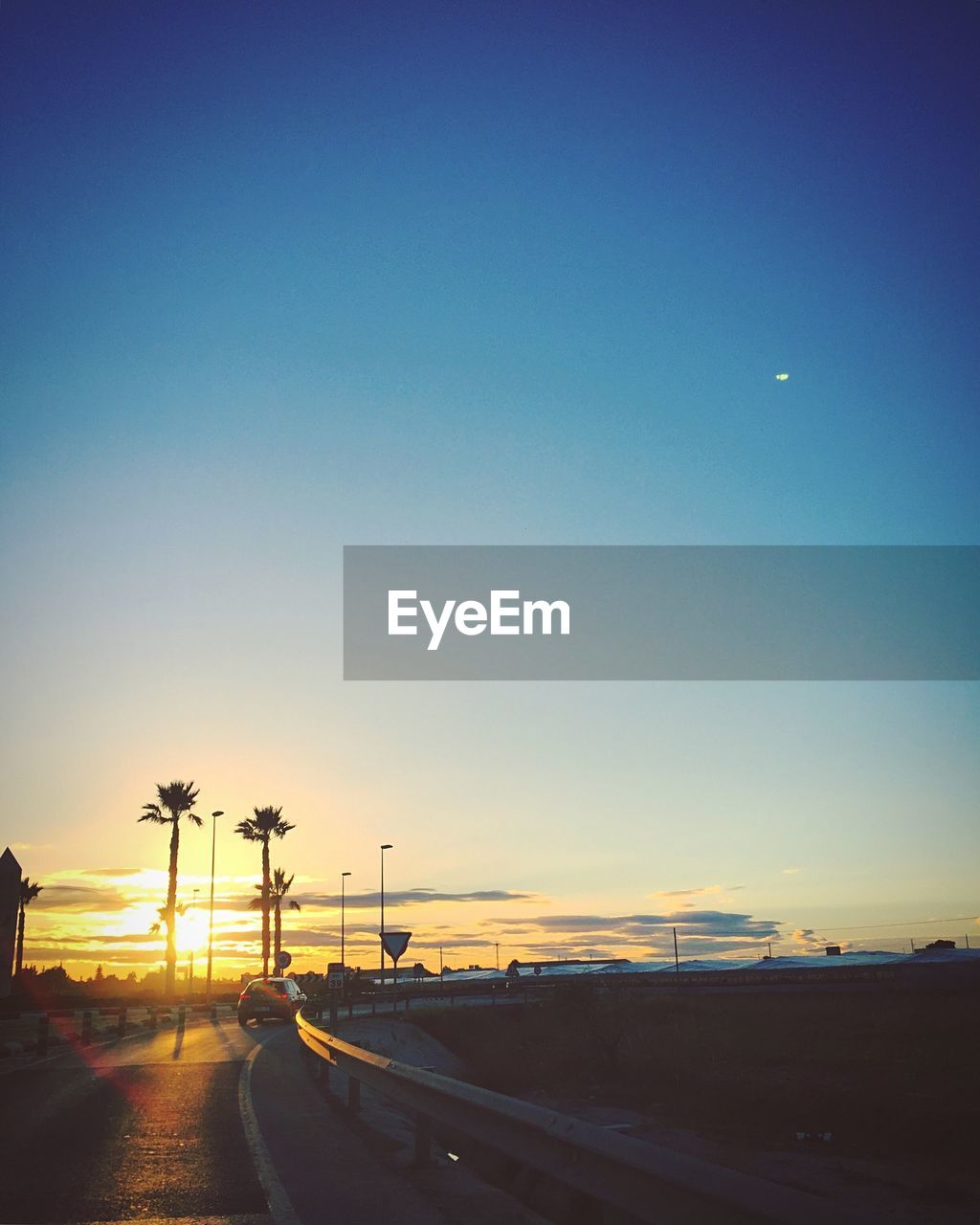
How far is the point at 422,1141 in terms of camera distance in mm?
8953

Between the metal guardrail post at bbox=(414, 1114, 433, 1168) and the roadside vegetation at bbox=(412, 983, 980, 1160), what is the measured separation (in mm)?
6384

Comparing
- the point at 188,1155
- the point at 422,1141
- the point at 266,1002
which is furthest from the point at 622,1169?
the point at 266,1002

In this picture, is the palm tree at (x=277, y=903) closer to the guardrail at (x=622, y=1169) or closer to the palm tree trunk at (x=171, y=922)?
the palm tree trunk at (x=171, y=922)

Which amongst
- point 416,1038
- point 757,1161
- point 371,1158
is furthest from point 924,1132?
point 416,1038

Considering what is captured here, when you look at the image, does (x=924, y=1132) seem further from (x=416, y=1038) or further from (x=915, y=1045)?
(x=416, y=1038)

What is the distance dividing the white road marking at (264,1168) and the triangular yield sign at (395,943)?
40.0 ft

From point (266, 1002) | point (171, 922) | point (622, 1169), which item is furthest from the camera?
point (171, 922)

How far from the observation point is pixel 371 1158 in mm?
9281

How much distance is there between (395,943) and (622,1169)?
2381 cm

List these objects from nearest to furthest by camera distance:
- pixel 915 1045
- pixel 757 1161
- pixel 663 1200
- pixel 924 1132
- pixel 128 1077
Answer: pixel 663 1200 < pixel 757 1161 < pixel 924 1132 < pixel 128 1077 < pixel 915 1045

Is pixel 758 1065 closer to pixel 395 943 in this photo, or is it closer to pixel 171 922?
pixel 395 943

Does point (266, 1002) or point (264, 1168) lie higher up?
point (264, 1168)

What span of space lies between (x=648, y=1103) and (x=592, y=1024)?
6.17 metres

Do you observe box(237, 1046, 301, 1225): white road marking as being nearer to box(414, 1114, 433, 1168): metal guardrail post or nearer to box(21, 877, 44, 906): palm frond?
box(414, 1114, 433, 1168): metal guardrail post
